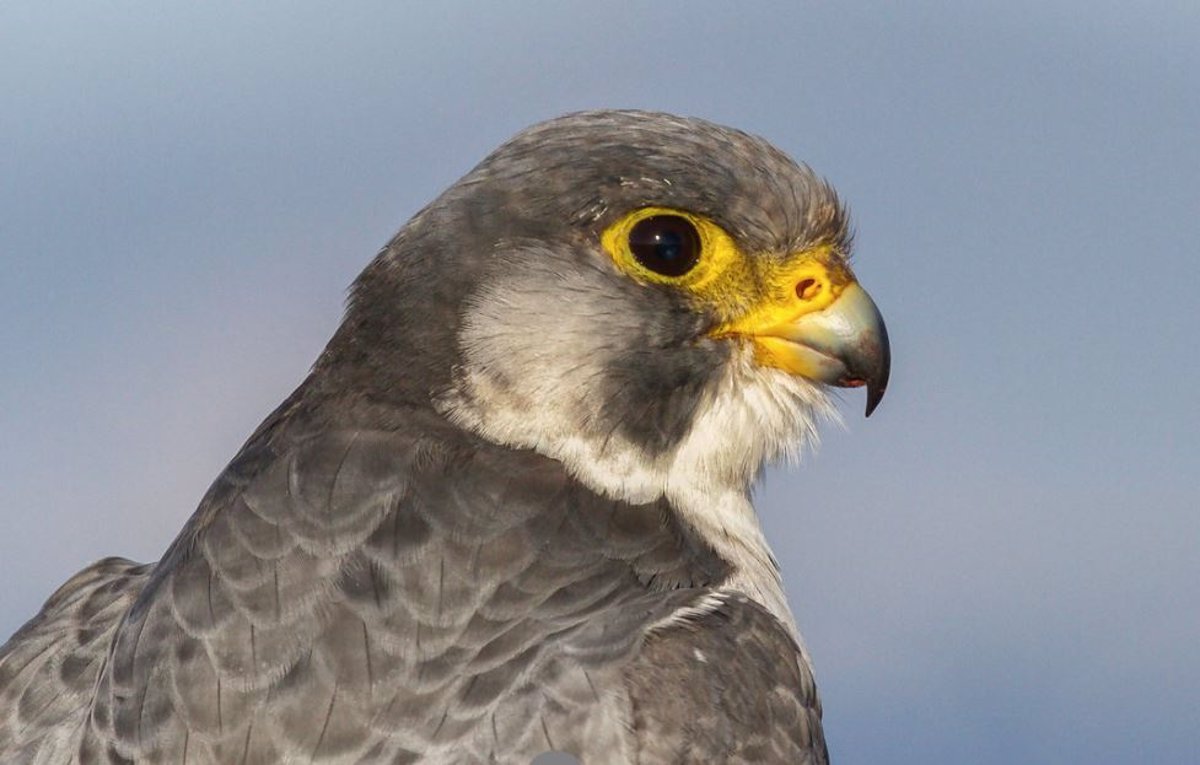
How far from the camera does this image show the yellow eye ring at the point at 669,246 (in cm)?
493

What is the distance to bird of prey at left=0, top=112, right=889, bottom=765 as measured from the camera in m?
4.14

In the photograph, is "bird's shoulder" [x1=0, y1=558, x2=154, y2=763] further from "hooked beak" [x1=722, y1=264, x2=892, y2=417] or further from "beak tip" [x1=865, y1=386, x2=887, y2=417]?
"beak tip" [x1=865, y1=386, x2=887, y2=417]

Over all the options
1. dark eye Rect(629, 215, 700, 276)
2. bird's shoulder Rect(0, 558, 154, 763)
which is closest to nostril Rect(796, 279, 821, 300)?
dark eye Rect(629, 215, 700, 276)

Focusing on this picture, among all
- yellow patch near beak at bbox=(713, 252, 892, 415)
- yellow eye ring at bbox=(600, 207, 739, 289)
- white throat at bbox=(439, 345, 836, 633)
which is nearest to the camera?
white throat at bbox=(439, 345, 836, 633)

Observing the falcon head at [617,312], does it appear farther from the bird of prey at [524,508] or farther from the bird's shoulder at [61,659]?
the bird's shoulder at [61,659]

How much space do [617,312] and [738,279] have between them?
39 centimetres

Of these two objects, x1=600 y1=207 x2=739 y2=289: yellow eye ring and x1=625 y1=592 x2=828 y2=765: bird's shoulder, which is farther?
x1=600 y1=207 x2=739 y2=289: yellow eye ring

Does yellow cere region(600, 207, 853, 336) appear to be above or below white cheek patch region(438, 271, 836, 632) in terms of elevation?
above

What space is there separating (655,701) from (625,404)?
3.29ft

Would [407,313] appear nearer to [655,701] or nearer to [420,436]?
[420,436]

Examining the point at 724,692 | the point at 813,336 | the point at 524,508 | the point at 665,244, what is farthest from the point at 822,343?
the point at 724,692

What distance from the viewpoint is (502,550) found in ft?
14.6

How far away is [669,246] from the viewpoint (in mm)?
4973

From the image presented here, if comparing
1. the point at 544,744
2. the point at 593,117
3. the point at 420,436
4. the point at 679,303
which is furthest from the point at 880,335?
the point at 544,744
